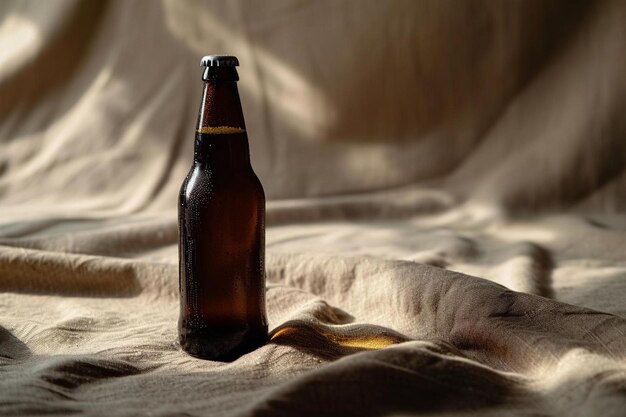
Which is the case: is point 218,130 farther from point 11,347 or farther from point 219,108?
point 11,347

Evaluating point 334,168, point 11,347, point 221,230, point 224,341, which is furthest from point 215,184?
point 334,168

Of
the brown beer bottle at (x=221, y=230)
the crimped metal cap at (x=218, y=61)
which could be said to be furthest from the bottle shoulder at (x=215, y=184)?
the crimped metal cap at (x=218, y=61)

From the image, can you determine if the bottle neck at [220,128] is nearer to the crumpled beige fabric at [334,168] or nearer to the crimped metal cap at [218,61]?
the crimped metal cap at [218,61]

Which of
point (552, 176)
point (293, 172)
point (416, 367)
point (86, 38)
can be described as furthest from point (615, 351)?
point (86, 38)

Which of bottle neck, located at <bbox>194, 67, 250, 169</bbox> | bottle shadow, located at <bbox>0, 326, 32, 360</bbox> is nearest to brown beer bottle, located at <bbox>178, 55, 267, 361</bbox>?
bottle neck, located at <bbox>194, 67, 250, 169</bbox>

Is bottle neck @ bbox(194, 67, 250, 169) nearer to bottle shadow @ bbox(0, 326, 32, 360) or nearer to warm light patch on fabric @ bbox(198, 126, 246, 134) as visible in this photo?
warm light patch on fabric @ bbox(198, 126, 246, 134)
